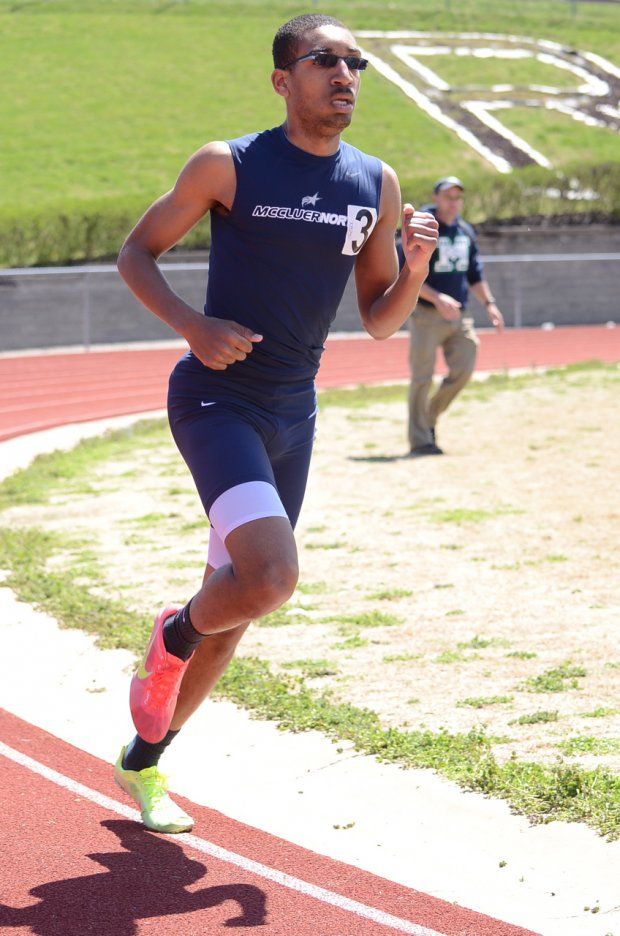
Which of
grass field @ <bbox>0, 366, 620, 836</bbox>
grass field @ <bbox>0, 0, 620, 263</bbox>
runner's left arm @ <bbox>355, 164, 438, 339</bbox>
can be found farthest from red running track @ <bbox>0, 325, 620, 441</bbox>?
runner's left arm @ <bbox>355, 164, 438, 339</bbox>

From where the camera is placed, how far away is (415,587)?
778 centimetres

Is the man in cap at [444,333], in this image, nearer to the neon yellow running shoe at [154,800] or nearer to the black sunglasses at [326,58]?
the black sunglasses at [326,58]

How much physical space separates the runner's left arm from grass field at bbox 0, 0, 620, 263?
23333mm

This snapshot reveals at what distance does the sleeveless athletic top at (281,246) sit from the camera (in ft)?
14.1

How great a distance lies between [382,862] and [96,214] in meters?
25.0

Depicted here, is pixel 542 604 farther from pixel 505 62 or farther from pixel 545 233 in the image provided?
pixel 505 62

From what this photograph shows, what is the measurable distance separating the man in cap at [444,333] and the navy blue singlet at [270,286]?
7881 millimetres

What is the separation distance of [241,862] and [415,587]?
12.2 ft

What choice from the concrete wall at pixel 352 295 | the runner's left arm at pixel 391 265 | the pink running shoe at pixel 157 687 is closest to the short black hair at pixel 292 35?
the runner's left arm at pixel 391 265

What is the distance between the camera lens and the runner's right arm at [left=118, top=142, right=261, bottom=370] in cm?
415

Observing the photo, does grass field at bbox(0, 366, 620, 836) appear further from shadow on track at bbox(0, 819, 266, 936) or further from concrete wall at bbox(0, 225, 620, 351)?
concrete wall at bbox(0, 225, 620, 351)

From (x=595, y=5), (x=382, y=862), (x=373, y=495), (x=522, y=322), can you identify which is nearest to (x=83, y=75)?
(x=522, y=322)

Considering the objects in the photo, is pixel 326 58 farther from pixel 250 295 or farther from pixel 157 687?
pixel 157 687

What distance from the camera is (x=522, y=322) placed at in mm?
28922
